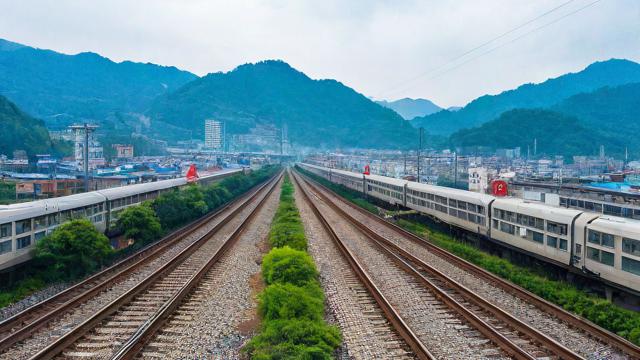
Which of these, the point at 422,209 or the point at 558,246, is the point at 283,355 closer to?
the point at 558,246

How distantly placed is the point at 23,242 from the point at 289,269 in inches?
316

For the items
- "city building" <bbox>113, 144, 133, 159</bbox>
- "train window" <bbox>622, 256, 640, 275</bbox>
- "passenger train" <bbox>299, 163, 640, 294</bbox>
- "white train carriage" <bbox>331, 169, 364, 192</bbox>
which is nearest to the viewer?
"train window" <bbox>622, 256, 640, 275</bbox>

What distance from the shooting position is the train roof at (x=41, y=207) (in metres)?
12.6

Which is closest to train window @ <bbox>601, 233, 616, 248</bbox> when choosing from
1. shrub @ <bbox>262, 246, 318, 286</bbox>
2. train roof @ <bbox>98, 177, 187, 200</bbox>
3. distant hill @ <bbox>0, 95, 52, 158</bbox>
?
shrub @ <bbox>262, 246, 318, 286</bbox>

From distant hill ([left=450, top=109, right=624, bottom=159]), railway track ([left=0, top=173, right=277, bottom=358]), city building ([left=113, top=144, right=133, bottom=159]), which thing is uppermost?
distant hill ([left=450, top=109, right=624, bottom=159])

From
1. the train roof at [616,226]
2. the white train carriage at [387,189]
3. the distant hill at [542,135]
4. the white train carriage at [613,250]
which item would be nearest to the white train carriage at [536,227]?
the white train carriage at [613,250]

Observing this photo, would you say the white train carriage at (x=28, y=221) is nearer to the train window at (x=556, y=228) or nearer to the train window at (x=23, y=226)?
the train window at (x=23, y=226)

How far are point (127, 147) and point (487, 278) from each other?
304 feet

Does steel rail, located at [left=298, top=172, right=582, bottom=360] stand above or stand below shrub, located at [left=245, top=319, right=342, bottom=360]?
below

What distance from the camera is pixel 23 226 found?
13016mm

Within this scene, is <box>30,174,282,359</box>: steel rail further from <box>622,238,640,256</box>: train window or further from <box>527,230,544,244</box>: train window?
<box>622,238,640,256</box>: train window

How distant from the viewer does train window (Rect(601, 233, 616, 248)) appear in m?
10.9

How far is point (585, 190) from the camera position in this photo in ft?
95.8

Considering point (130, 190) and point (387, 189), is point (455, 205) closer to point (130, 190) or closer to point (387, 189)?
point (387, 189)
